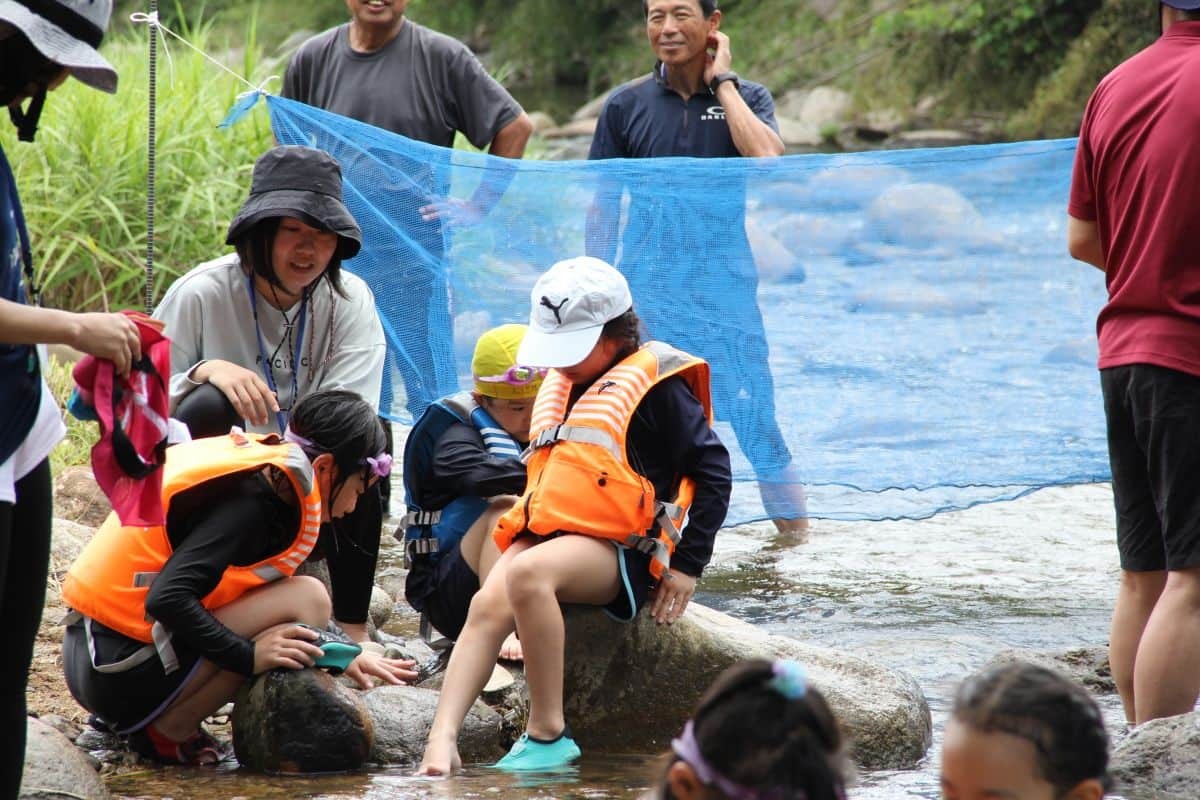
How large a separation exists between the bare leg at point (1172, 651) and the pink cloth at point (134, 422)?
6.83 ft

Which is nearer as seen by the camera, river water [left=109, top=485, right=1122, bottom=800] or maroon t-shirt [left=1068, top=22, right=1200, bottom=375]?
maroon t-shirt [left=1068, top=22, right=1200, bottom=375]

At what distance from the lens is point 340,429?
390 cm

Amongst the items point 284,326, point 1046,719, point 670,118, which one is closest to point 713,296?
point 670,118

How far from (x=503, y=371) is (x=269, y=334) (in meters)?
0.74

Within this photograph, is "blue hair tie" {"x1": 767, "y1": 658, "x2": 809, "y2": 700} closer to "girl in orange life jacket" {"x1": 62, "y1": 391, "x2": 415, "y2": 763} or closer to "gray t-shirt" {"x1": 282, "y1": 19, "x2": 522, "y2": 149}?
"girl in orange life jacket" {"x1": 62, "y1": 391, "x2": 415, "y2": 763}

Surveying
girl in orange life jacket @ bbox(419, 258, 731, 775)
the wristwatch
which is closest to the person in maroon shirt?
girl in orange life jacket @ bbox(419, 258, 731, 775)

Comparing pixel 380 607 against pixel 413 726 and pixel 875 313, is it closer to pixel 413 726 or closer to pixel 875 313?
pixel 413 726

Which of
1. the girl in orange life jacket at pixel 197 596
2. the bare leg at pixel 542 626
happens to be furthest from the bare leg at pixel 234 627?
the bare leg at pixel 542 626

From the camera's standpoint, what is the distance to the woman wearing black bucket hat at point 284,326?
14.7 feet

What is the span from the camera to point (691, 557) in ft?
13.3

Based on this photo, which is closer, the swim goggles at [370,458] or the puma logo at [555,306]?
the swim goggles at [370,458]

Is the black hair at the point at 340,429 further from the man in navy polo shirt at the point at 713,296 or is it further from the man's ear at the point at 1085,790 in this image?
the man's ear at the point at 1085,790

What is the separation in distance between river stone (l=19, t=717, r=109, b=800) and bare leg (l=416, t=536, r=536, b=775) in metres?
0.72

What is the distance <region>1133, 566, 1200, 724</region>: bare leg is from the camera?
341cm
